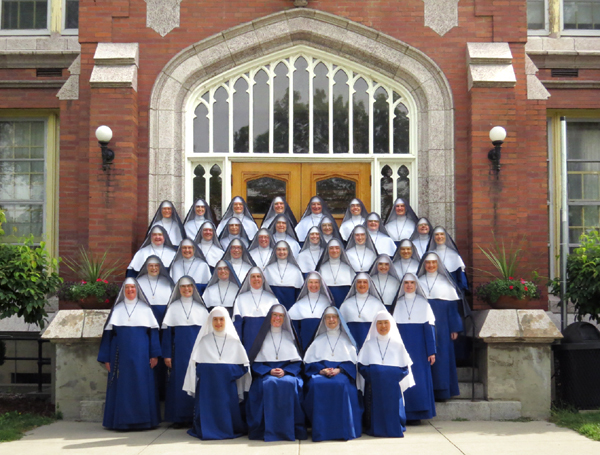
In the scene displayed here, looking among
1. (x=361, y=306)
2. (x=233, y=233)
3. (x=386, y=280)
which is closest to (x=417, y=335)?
(x=361, y=306)

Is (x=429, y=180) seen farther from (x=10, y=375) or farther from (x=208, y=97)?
(x=10, y=375)

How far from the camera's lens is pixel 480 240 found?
1088 cm

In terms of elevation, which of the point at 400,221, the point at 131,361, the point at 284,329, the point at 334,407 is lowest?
the point at 334,407

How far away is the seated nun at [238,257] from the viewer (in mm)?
9867

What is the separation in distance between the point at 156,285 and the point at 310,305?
1.96 metres

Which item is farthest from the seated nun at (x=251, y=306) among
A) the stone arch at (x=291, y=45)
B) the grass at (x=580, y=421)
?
the grass at (x=580, y=421)

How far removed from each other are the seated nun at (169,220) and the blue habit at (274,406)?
2.94 metres

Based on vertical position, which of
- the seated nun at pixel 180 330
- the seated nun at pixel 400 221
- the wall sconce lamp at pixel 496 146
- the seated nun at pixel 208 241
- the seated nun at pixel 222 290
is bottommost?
the seated nun at pixel 180 330

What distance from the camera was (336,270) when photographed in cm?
981

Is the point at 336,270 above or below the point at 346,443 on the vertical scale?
above

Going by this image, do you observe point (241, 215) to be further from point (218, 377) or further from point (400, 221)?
point (218, 377)

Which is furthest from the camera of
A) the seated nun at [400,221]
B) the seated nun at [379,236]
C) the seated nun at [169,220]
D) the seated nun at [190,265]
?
the seated nun at [400,221]

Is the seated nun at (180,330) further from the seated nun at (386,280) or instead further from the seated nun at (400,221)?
the seated nun at (400,221)

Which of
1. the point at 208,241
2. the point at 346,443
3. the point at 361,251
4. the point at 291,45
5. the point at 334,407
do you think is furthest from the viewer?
the point at 291,45
